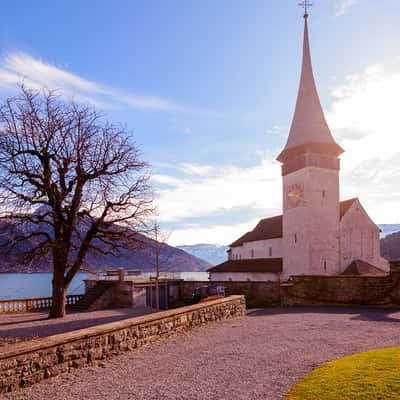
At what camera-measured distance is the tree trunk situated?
76.7 feet

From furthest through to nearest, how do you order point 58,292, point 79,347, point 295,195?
1. point 295,195
2. point 58,292
3. point 79,347

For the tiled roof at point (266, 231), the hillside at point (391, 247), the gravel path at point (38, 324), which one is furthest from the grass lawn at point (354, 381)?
the hillside at point (391, 247)

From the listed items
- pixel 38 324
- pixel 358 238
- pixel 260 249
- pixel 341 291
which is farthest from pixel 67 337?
pixel 260 249

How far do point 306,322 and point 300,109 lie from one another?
38108 mm

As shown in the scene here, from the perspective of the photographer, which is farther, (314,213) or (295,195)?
(295,195)

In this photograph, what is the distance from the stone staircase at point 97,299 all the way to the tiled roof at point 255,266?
72.2 feet

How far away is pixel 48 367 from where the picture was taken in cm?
862

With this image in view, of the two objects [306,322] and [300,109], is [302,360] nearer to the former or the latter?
[306,322]

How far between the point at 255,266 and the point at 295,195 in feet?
38.6

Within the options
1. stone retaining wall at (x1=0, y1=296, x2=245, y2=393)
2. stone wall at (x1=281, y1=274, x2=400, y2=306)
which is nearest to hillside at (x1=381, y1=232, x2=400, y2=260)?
stone wall at (x1=281, y1=274, x2=400, y2=306)

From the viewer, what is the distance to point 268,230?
58.8 m

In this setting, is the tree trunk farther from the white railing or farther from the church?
the church

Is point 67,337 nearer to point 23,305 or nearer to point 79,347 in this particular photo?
point 79,347

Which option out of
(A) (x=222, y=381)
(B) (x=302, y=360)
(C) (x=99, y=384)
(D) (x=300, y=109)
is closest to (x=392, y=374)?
(B) (x=302, y=360)
